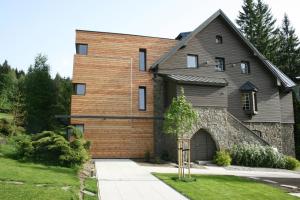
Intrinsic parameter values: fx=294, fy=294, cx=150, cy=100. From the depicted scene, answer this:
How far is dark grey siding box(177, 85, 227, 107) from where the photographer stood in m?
21.2

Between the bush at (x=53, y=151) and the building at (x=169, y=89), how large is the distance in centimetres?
525

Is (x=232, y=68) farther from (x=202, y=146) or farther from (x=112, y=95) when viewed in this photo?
(x=112, y=95)

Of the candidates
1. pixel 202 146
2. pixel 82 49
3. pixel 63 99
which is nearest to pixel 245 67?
pixel 202 146

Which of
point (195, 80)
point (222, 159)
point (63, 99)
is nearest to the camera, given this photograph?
point (222, 159)

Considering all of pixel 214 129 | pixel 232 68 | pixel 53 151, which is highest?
pixel 232 68

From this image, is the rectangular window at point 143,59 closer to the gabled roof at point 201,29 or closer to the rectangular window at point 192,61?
the gabled roof at point 201,29

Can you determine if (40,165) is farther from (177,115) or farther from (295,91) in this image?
(295,91)

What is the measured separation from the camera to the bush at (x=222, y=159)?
19.8 meters

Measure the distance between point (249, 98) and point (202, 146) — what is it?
702cm

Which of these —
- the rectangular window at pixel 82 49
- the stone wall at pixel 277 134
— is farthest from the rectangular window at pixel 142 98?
the stone wall at pixel 277 134

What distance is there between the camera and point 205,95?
70.6 ft

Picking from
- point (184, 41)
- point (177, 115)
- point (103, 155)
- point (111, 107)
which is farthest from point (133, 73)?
point (177, 115)

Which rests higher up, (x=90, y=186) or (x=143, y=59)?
Result: (x=143, y=59)

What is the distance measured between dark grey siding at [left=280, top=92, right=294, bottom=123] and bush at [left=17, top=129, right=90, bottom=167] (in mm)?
19506
